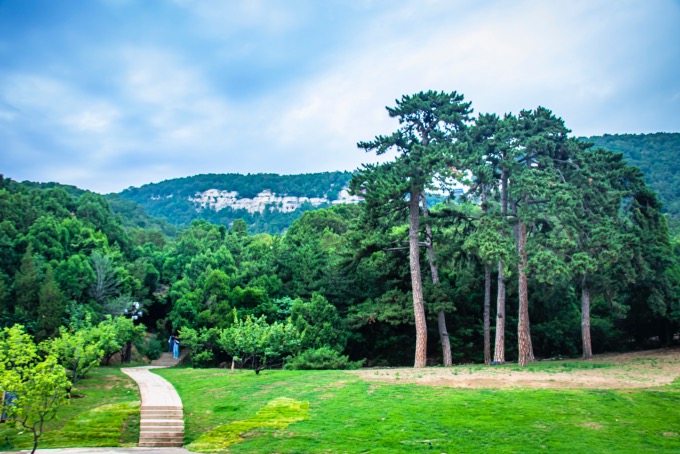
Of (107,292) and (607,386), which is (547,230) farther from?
(107,292)

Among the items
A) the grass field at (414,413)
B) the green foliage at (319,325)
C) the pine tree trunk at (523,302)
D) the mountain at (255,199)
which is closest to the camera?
the grass field at (414,413)

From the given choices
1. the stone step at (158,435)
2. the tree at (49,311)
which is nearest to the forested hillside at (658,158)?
the stone step at (158,435)

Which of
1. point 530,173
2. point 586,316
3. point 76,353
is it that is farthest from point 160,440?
point 586,316

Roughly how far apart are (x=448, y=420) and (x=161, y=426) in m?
9.19

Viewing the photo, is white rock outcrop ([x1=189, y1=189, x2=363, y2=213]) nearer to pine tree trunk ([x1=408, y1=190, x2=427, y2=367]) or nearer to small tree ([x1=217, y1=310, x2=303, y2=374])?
small tree ([x1=217, y1=310, x2=303, y2=374])

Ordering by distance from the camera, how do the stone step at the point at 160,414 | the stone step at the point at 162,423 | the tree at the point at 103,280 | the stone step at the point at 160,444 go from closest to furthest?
1. the stone step at the point at 160,444
2. the stone step at the point at 162,423
3. the stone step at the point at 160,414
4. the tree at the point at 103,280

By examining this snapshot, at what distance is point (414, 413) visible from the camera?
15.0 m

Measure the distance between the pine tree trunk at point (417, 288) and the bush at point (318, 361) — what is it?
403 centimetres

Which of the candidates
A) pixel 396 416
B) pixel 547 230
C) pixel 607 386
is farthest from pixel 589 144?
pixel 396 416

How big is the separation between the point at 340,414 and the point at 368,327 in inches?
730

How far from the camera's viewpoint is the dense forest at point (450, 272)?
1003 inches

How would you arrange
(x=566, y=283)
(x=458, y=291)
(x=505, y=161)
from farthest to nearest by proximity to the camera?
(x=458, y=291) → (x=566, y=283) → (x=505, y=161)

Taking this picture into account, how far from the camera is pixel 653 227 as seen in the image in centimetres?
2834

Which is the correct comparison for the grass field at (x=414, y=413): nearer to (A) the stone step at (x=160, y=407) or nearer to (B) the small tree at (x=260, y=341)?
(A) the stone step at (x=160, y=407)
